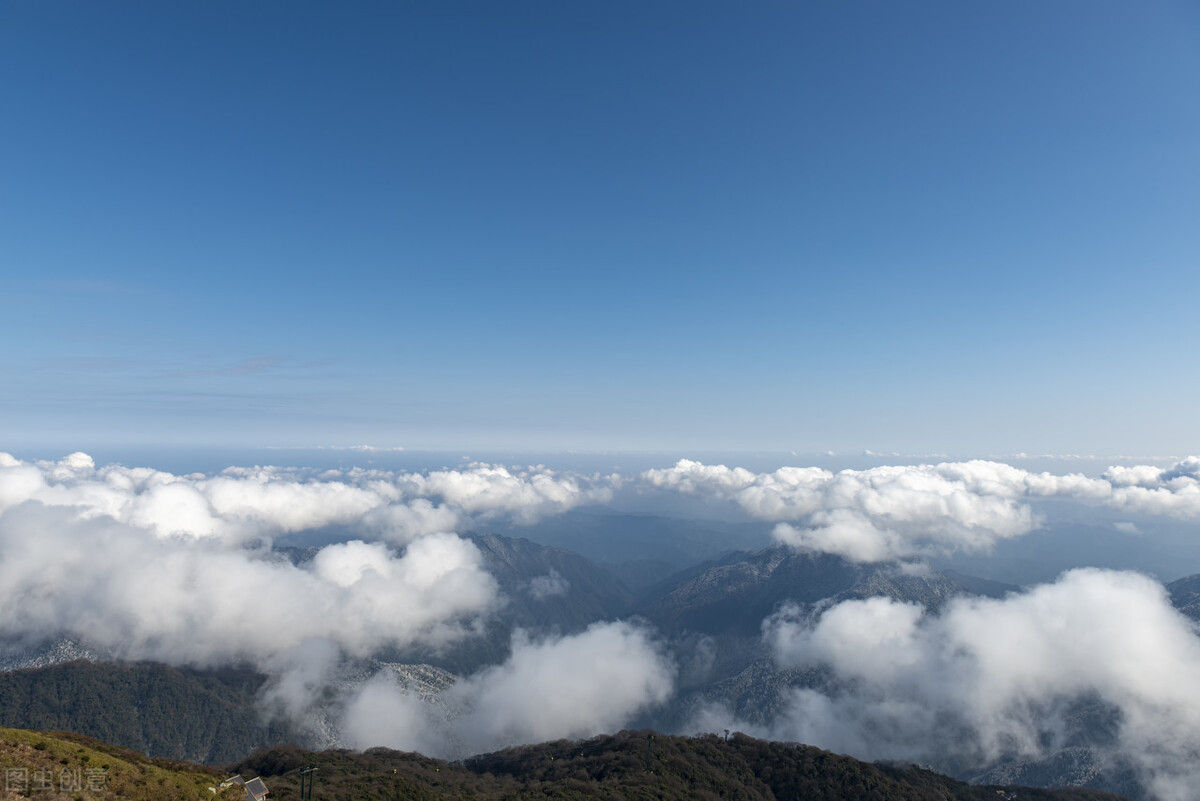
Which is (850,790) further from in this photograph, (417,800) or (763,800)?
(417,800)

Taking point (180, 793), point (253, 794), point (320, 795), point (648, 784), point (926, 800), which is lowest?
point (926, 800)

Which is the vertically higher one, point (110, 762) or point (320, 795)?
point (110, 762)

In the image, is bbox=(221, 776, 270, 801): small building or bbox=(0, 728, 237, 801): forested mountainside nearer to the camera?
bbox=(0, 728, 237, 801): forested mountainside

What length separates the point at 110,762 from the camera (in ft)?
194

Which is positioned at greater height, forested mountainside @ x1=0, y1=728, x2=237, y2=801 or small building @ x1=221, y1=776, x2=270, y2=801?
forested mountainside @ x1=0, y1=728, x2=237, y2=801

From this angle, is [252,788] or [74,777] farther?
[252,788]

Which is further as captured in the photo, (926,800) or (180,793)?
(926,800)

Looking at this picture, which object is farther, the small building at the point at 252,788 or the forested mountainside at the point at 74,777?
the small building at the point at 252,788

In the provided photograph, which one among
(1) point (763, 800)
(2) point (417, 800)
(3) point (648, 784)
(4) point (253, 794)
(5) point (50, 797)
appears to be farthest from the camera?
(1) point (763, 800)

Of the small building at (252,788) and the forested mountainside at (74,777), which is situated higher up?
the forested mountainside at (74,777)

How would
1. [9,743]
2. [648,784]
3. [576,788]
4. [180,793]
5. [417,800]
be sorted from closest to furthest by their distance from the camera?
[9,743], [180,793], [417,800], [576,788], [648,784]

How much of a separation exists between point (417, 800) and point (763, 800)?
133m

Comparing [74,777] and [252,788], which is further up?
[74,777]

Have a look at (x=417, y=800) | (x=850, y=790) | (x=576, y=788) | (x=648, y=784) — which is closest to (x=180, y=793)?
(x=417, y=800)
